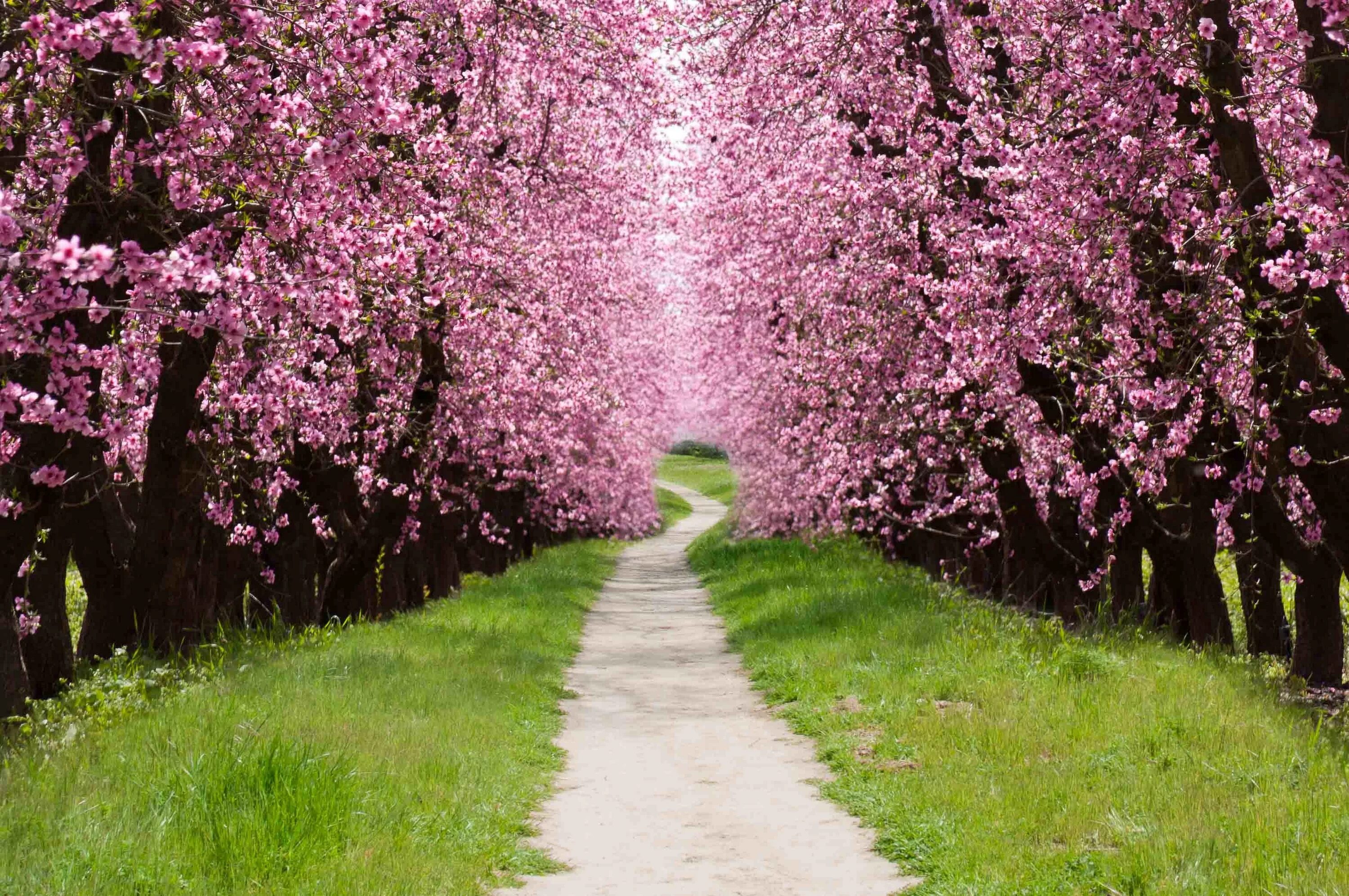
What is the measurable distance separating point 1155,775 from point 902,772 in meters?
1.97

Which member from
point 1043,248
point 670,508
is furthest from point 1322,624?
point 670,508

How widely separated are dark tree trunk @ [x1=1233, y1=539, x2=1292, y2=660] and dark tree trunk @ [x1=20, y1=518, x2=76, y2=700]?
1328 centimetres

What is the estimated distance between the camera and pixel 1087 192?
11.2m

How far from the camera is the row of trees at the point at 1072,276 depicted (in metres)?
10.4

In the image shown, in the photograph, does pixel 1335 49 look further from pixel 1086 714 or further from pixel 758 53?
pixel 758 53

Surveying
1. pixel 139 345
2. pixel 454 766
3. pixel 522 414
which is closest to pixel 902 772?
pixel 454 766

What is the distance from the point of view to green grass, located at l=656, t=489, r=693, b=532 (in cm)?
6944

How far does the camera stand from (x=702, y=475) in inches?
4459

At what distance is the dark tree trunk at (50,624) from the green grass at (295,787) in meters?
1.84

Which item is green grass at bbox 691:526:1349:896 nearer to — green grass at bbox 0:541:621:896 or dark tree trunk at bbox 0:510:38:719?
green grass at bbox 0:541:621:896

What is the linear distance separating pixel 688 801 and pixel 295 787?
10.0 feet

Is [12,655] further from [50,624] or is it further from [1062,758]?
[1062,758]

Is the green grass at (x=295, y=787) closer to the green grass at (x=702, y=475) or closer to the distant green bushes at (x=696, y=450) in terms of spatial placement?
the green grass at (x=702, y=475)

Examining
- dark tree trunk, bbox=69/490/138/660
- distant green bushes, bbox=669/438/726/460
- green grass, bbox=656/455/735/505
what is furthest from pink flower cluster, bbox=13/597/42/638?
distant green bushes, bbox=669/438/726/460
